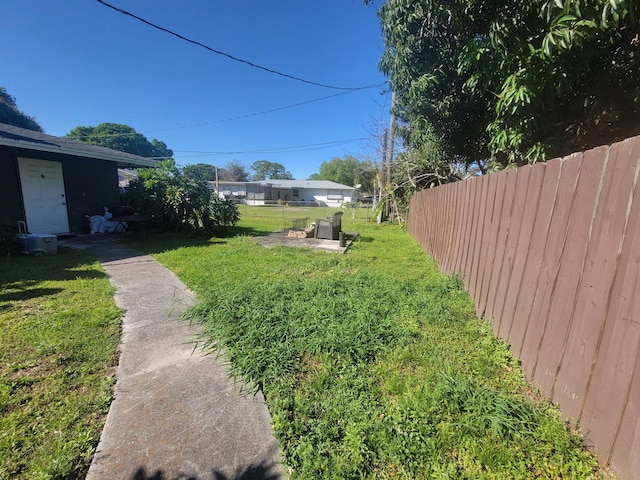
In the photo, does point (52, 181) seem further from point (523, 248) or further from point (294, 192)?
point (294, 192)

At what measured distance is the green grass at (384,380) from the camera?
1.55 metres

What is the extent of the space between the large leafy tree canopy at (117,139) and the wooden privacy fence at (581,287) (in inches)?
2095

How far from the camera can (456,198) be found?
16.6ft

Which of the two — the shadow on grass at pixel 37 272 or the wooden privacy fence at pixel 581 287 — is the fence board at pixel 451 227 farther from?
the shadow on grass at pixel 37 272

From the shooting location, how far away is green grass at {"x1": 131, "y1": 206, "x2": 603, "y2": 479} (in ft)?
5.08

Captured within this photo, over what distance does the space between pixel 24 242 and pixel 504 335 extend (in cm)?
875

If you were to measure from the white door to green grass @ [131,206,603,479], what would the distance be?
22.5 ft

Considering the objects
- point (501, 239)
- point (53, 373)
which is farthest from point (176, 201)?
point (501, 239)

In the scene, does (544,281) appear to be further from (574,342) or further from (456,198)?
(456,198)

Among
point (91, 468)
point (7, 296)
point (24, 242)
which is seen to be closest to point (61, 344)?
point (91, 468)

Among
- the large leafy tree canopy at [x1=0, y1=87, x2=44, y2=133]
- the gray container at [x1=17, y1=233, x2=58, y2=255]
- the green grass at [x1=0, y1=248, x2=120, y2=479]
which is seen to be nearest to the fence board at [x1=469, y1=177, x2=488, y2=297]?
the green grass at [x1=0, y1=248, x2=120, y2=479]

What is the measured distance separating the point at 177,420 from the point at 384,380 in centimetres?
150

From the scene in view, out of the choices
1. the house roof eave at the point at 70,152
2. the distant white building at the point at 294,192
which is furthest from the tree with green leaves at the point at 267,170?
the house roof eave at the point at 70,152

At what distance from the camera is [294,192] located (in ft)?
157
